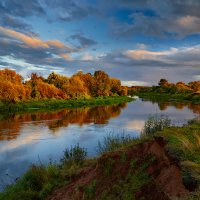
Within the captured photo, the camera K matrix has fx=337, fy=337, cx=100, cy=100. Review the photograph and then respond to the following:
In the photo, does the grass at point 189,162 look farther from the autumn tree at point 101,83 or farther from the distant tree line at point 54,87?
the autumn tree at point 101,83

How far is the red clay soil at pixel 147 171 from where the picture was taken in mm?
7734

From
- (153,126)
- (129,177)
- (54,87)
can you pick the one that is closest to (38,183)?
(129,177)

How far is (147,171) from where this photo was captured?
8.78 meters

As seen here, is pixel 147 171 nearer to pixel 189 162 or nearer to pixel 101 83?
pixel 189 162

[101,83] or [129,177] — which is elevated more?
[101,83]

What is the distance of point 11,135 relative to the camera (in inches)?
1037

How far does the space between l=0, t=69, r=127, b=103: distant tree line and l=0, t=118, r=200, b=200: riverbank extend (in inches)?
1712

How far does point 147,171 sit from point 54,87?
202 ft

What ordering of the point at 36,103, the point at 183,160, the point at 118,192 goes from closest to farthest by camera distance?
1. the point at 118,192
2. the point at 183,160
3. the point at 36,103

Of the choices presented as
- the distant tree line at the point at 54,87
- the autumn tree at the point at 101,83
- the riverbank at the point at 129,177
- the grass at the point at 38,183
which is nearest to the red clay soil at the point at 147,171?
the riverbank at the point at 129,177

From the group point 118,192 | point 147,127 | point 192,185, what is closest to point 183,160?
point 192,185

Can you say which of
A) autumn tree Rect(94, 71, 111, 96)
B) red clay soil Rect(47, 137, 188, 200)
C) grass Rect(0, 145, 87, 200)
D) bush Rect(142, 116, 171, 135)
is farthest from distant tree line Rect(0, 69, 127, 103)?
red clay soil Rect(47, 137, 188, 200)

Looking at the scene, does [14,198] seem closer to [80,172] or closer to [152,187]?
[80,172]

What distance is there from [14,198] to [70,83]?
224 feet
